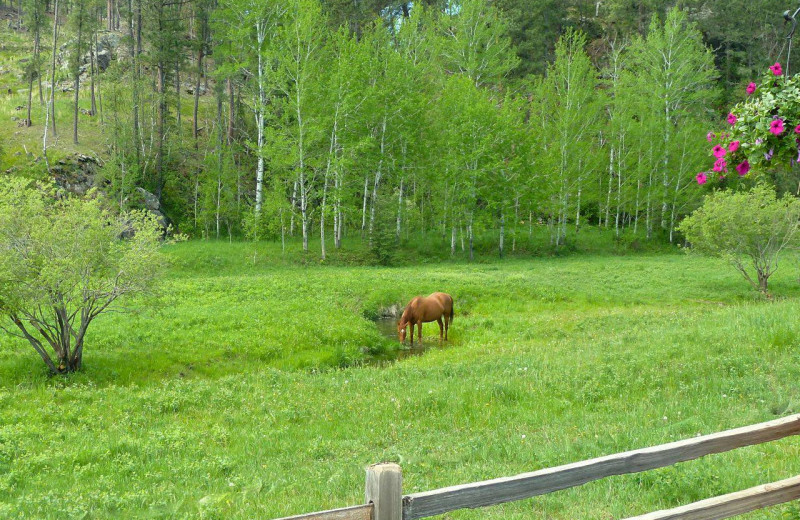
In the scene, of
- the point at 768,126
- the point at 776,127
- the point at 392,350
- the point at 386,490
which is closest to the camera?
the point at 386,490

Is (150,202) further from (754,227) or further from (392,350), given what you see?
(754,227)

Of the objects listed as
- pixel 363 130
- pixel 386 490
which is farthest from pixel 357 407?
pixel 363 130

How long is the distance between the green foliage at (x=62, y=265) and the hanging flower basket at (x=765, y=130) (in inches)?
592

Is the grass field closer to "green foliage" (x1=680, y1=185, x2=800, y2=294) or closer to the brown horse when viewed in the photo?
the brown horse

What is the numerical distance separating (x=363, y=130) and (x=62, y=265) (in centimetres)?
3380

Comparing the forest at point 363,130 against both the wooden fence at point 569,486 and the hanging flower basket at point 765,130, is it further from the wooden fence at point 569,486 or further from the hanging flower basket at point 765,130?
the wooden fence at point 569,486

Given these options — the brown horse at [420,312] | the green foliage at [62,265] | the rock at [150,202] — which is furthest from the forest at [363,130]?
the green foliage at [62,265]

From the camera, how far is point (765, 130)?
5965 mm

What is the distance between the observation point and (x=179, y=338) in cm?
1861

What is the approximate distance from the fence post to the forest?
35.5 meters

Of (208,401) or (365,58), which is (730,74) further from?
(208,401)

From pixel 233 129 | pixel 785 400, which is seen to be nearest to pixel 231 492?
pixel 785 400

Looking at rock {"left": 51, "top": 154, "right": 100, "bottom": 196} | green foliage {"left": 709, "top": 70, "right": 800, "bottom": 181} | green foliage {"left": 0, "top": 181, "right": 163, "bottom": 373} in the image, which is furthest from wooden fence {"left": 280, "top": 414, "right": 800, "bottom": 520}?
rock {"left": 51, "top": 154, "right": 100, "bottom": 196}

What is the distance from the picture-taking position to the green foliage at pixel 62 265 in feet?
46.0
